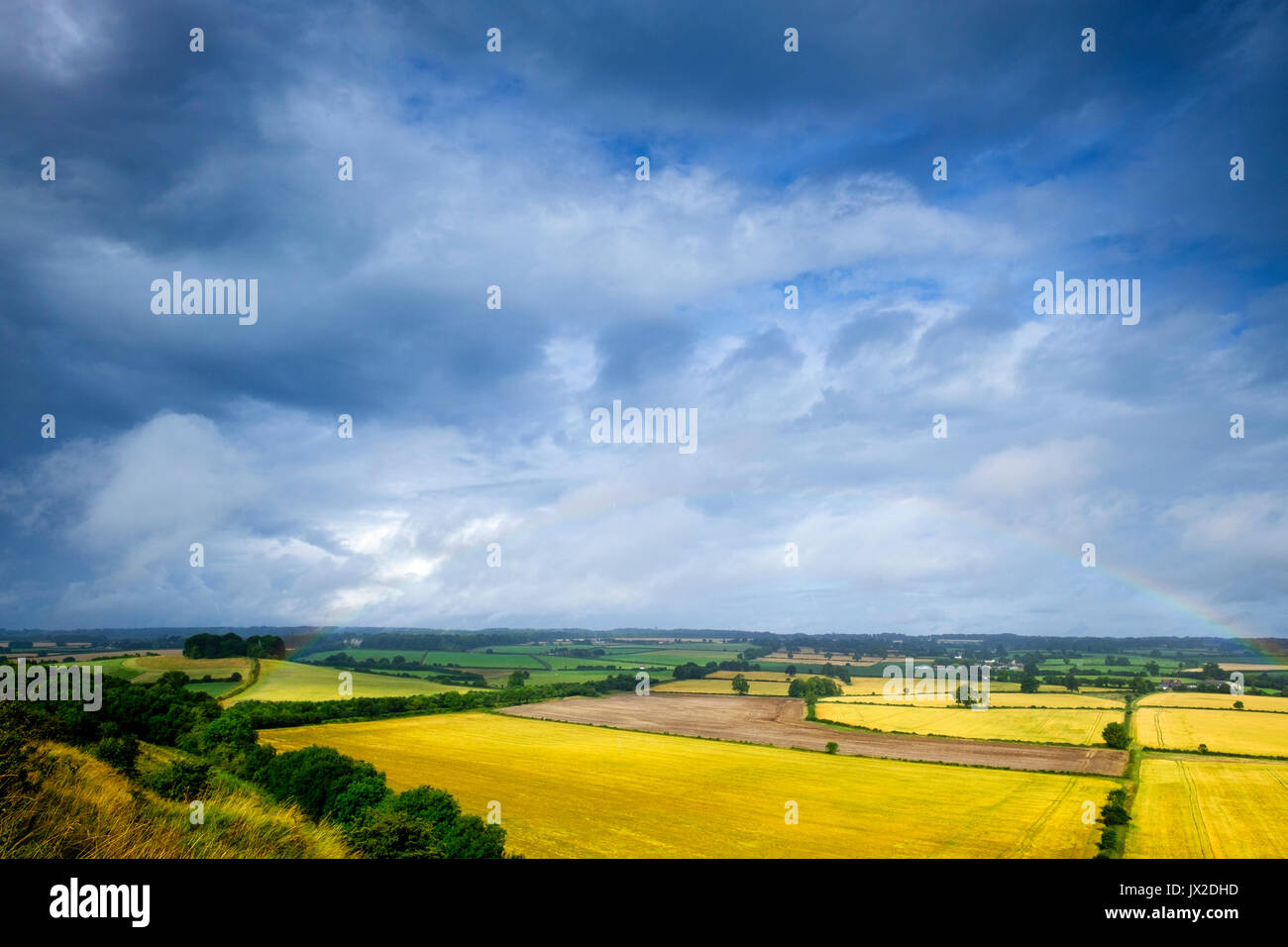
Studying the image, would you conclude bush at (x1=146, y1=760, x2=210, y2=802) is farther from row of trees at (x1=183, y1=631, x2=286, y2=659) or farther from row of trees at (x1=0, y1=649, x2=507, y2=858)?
row of trees at (x1=183, y1=631, x2=286, y2=659)

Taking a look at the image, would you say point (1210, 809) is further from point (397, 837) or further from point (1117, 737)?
point (397, 837)

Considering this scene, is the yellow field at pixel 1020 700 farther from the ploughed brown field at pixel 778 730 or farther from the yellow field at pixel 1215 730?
the ploughed brown field at pixel 778 730

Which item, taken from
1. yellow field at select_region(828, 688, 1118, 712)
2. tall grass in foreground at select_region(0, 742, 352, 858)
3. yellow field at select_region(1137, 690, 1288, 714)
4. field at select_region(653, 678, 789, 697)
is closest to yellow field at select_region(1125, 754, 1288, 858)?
tall grass in foreground at select_region(0, 742, 352, 858)

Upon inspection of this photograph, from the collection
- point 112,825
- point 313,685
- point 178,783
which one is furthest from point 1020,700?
point 112,825
